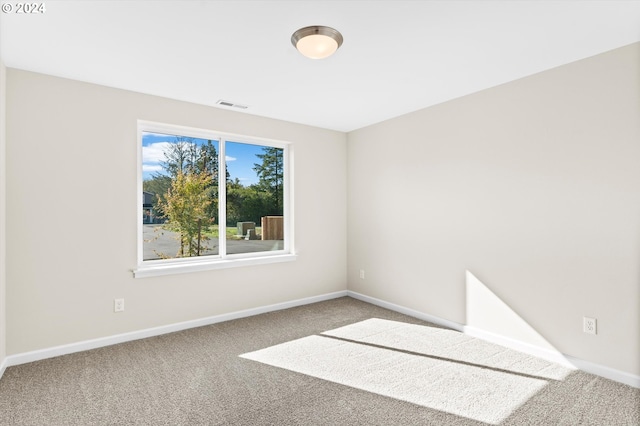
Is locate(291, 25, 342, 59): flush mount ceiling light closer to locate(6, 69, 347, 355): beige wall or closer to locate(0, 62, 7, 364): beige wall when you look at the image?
locate(6, 69, 347, 355): beige wall

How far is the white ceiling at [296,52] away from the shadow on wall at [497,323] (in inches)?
80.4

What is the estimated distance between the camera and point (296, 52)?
8.33 ft

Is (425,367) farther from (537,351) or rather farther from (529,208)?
(529,208)

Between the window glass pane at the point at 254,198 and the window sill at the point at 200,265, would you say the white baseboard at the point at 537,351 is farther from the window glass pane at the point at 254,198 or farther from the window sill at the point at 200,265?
the window glass pane at the point at 254,198

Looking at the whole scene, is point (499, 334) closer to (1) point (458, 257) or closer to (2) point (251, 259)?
(1) point (458, 257)

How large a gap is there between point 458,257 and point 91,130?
12.6ft

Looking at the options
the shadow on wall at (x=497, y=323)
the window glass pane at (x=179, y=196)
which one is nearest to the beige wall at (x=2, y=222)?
the window glass pane at (x=179, y=196)

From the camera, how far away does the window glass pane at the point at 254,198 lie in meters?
4.16

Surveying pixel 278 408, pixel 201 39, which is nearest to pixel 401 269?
pixel 278 408

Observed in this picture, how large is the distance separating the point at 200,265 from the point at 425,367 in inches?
97.9

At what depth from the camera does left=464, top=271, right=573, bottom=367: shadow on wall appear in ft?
9.47

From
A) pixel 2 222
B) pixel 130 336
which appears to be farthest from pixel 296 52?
pixel 130 336

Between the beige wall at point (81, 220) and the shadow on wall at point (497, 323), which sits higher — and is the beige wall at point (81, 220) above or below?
above

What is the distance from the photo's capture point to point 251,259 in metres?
4.08
